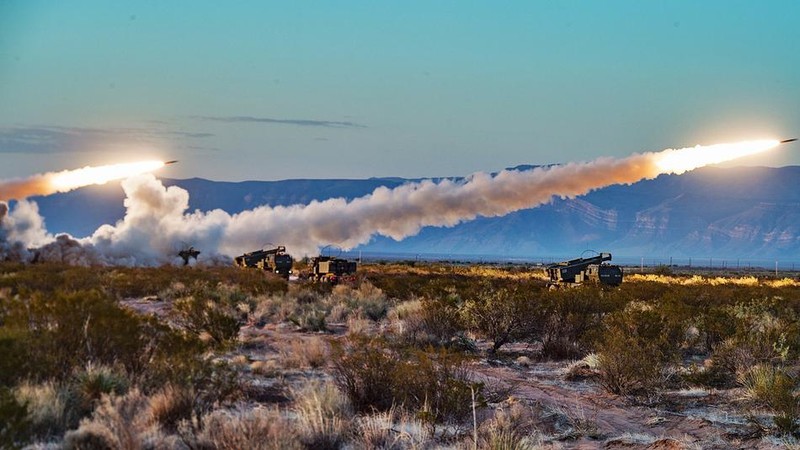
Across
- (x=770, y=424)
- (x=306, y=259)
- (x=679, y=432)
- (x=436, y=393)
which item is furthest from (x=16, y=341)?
(x=306, y=259)

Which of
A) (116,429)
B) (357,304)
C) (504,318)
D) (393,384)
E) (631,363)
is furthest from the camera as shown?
(357,304)

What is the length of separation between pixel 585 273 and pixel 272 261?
2170cm

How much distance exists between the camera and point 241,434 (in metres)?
9.25

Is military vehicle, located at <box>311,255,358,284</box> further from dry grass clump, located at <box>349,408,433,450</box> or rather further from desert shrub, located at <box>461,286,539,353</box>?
dry grass clump, located at <box>349,408,433,450</box>

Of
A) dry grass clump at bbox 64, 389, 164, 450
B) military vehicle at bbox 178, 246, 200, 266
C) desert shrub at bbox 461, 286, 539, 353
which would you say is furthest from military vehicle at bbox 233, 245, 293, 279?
dry grass clump at bbox 64, 389, 164, 450

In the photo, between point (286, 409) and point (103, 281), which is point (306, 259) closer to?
point (103, 281)

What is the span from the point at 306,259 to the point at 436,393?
76.0m

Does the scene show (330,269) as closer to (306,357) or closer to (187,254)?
(187,254)

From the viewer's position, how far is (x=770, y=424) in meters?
12.9

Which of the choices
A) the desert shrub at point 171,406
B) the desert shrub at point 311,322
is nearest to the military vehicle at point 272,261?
the desert shrub at point 311,322

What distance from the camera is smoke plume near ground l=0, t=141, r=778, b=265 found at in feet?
160

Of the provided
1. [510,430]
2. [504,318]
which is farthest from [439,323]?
[510,430]

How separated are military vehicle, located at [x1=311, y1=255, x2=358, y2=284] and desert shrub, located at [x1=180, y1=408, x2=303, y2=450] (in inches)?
1473

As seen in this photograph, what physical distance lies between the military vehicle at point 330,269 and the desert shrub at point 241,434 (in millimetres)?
37424
